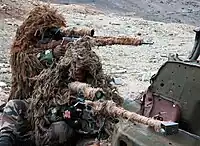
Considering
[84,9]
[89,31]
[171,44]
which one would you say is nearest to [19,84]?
[89,31]

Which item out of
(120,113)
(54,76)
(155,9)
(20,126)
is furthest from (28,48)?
(155,9)

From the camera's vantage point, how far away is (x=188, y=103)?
322cm

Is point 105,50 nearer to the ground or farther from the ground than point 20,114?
nearer to the ground

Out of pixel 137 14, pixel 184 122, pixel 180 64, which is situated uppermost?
pixel 180 64

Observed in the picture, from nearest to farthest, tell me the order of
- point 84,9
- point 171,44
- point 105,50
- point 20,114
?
point 20,114, point 105,50, point 171,44, point 84,9

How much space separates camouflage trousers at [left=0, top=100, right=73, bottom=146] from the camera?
13.0ft

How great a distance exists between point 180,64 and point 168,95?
218 mm

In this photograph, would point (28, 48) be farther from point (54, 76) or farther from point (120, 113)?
point (120, 113)

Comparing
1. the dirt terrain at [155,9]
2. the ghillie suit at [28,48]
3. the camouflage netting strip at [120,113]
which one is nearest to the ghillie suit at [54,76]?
the ghillie suit at [28,48]

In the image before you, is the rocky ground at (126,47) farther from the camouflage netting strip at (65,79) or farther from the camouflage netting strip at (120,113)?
the camouflage netting strip at (120,113)

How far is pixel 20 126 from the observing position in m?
4.15

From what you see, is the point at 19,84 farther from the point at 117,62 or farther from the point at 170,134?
the point at 117,62

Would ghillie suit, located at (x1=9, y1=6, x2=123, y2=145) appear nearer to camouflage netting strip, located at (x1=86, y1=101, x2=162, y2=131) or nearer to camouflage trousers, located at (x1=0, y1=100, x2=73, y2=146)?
camouflage trousers, located at (x1=0, y1=100, x2=73, y2=146)

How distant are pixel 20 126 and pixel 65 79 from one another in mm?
523
